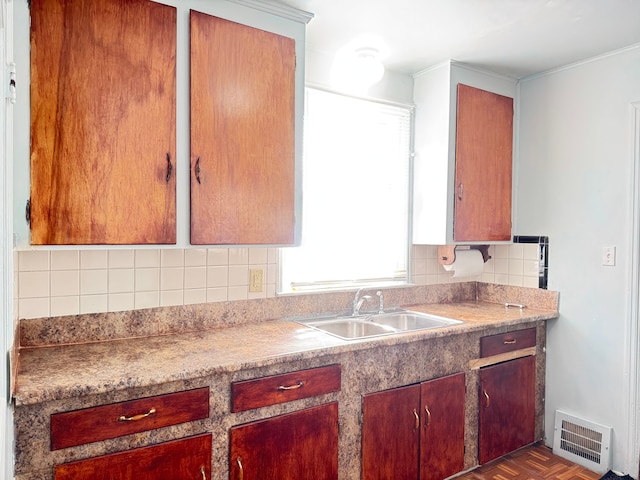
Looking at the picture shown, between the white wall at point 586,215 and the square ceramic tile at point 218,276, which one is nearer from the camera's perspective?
the square ceramic tile at point 218,276

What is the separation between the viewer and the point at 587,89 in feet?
8.46

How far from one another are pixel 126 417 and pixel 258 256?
1.03 m

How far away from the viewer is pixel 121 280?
1.93 metres

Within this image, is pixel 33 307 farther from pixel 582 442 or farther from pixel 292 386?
pixel 582 442

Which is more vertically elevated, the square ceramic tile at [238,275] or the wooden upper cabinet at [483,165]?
the wooden upper cabinet at [483,165]

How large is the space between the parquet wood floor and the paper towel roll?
110cm

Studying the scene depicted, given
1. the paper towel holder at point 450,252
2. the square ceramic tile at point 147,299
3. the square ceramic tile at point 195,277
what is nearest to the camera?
the square ceramic tile at point 147,299

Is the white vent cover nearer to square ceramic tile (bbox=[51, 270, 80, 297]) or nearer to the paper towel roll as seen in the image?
the paper towel roll

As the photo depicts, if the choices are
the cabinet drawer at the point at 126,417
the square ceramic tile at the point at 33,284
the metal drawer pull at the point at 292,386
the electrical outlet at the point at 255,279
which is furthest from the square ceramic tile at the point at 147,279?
the metal drawer pull at the point at 292,386

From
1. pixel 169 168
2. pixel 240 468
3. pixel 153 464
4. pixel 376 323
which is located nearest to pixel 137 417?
pixel 153 464

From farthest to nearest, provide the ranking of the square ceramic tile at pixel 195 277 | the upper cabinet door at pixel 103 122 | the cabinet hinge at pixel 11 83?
the square ceramic tile at pixel 195 277 < the upper cabinet door at pixel 103 122 < the cabinet hinge at pixel 11 83

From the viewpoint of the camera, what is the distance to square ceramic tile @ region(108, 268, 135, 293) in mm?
1910

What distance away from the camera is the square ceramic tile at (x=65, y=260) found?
1795 millimetres

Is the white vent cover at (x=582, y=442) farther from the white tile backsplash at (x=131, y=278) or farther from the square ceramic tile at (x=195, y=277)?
the square ceramic tile at (x=195, y=277)
